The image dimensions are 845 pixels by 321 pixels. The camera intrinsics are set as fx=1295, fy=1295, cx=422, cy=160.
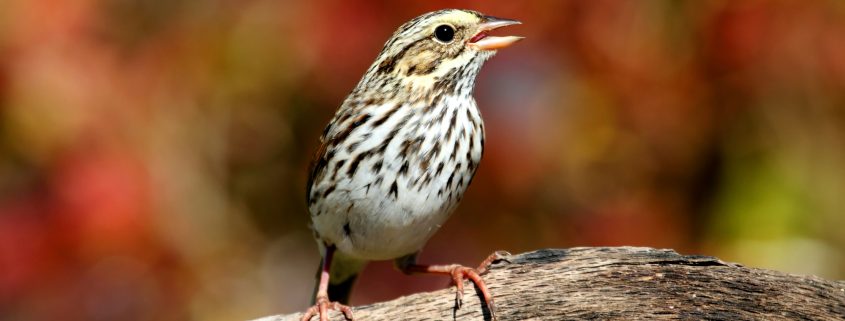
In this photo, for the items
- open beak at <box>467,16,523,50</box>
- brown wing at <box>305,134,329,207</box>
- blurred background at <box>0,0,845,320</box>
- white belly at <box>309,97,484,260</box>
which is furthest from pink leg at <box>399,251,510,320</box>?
blurred background at <box>0,0,845,320</box>

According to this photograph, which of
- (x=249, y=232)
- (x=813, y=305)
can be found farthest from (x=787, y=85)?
(x=249, y=232)

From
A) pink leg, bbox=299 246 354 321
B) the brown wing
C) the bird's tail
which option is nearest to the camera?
pink leg, bbox=299 246 354 321

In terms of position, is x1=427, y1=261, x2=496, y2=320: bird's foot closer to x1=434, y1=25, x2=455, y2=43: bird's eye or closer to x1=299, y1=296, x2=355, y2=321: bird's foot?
x1=299, y1=296, x2=355, y2=321: bird's foot

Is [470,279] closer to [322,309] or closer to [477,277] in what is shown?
[477,277]

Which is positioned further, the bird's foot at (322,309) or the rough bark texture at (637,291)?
the bird's foot at (322,309)

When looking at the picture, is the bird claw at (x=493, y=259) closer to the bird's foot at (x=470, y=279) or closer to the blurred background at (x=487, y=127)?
the bird's foot at (x=470, y=279)

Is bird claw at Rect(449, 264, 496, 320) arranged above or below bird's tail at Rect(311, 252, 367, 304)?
below

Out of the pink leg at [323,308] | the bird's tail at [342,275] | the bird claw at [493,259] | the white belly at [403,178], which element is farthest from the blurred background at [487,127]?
the bird claw at [493,259]
